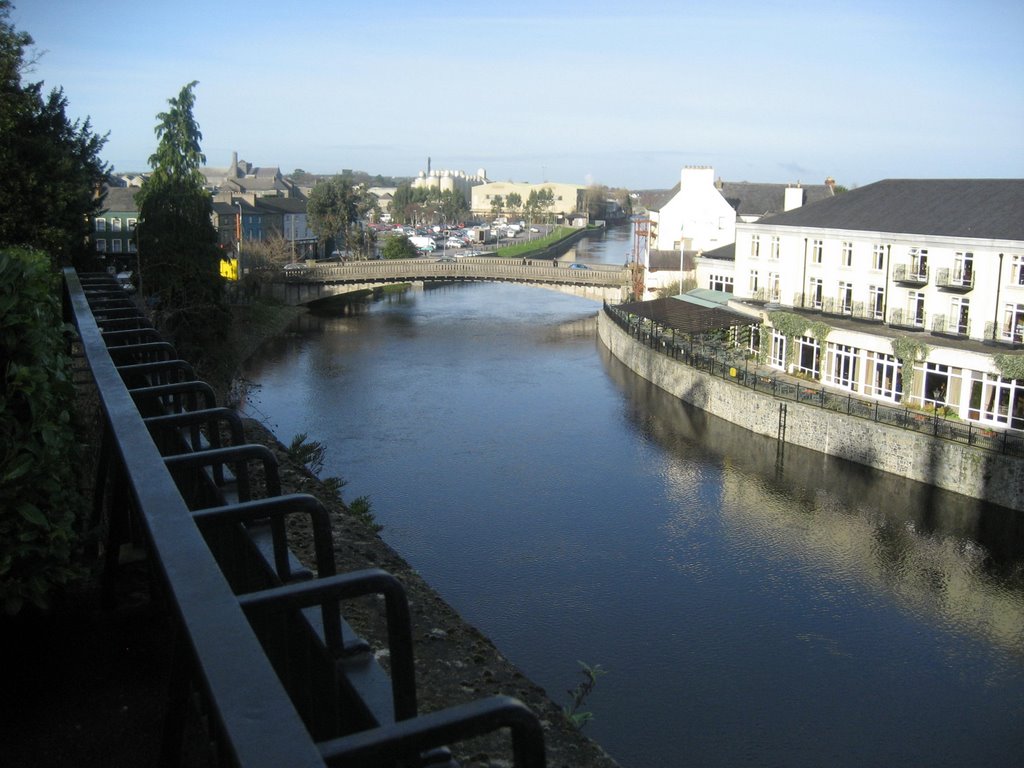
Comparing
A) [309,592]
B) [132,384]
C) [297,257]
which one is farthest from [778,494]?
[297,257]

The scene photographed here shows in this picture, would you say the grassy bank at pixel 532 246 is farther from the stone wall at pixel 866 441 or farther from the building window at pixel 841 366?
the building window at pixel 841 366

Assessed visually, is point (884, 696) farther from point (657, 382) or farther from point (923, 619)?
point (657, 382)

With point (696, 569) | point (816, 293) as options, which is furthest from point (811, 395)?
point (696, 569)

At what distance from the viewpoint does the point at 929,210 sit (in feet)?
72.1

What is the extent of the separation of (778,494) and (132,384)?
45.3ft

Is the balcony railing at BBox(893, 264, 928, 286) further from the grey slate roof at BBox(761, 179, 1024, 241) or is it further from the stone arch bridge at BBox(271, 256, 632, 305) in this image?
the stone arch bridge at BBox(271, 256, 632, 305)

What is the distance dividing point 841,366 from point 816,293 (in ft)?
9.83

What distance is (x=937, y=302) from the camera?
67.4 ft

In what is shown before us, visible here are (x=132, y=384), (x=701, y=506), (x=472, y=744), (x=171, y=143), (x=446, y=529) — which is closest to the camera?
(x=472, y=744)

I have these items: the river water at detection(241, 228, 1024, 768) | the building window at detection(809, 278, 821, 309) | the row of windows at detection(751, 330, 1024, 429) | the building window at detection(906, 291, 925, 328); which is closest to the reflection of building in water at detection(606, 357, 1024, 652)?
the river water at detection(241, 228, 1024, 768)

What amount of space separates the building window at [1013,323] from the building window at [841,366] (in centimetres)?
340

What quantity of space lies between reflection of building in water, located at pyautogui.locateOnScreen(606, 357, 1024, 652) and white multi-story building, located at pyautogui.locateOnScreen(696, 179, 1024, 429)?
290 cm

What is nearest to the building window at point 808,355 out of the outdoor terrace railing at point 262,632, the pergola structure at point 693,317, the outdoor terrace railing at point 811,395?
the outdoor terrace railing at point 811,395

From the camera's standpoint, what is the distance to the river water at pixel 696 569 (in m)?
9.88
